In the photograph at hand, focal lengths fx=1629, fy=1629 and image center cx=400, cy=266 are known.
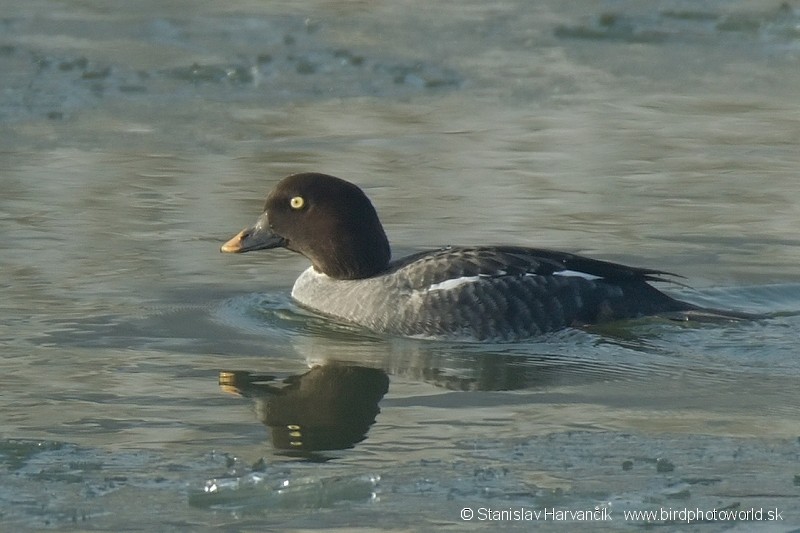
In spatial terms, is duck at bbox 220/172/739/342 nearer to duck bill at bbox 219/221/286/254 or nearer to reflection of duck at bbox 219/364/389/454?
duck bill at bbox 219/221/286/254

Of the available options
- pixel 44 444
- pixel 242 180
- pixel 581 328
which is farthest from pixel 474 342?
pixel 242 180

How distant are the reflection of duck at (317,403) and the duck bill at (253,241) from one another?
5.15 feet

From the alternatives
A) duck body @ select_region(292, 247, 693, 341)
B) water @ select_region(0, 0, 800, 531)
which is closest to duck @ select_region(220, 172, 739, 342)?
duck body @ select_region(292, 247, 693, 341)

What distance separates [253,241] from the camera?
9.37 metres

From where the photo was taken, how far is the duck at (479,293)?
868 centimetres

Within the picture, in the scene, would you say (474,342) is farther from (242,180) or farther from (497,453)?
(242,180)

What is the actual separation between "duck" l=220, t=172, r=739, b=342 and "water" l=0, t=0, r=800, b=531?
149mm

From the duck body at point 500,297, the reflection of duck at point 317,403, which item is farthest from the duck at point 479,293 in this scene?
the reflection of duck at point 317,403

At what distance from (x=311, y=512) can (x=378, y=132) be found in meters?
8.09

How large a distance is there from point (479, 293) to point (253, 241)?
57.0 inches

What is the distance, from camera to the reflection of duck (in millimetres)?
6633

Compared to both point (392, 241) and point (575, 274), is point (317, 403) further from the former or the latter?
point (392, 241)

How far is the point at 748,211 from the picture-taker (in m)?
10.9

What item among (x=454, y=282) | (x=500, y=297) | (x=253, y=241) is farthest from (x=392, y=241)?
(x=500, y=297)
